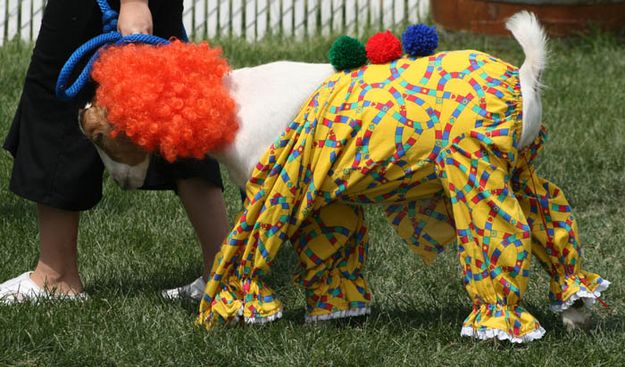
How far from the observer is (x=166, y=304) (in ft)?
12.9

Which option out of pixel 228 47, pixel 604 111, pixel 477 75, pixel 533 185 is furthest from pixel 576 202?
pixel 228 47

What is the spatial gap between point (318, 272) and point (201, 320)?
41 centimetres

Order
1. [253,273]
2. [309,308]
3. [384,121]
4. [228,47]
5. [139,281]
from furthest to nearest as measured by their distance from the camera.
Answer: [228,47] → [139,281] → [309,308] → [253,273] → [384,121]

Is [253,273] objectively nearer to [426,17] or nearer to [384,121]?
[384,121]

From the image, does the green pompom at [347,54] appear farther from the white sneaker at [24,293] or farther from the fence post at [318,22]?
the fence post at [318,22]

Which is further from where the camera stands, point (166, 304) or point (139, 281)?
point (139, 281)

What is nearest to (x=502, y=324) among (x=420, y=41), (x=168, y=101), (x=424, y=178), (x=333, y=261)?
(x=424, y=178)

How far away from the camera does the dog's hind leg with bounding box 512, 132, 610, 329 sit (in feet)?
11.6

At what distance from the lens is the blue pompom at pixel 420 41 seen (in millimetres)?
3361

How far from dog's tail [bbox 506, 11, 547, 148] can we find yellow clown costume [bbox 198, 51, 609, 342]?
35 mm

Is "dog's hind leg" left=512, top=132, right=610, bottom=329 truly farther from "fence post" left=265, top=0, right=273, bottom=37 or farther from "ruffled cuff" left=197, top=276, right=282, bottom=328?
"fence post" left=265, top=0, right=273, bottom=37

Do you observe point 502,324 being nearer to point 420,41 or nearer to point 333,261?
point 333,261

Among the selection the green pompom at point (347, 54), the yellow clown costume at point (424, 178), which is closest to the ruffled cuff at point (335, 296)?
the yellow clown costume at point (424, 178)

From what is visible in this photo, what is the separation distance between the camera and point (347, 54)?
3398 mm
